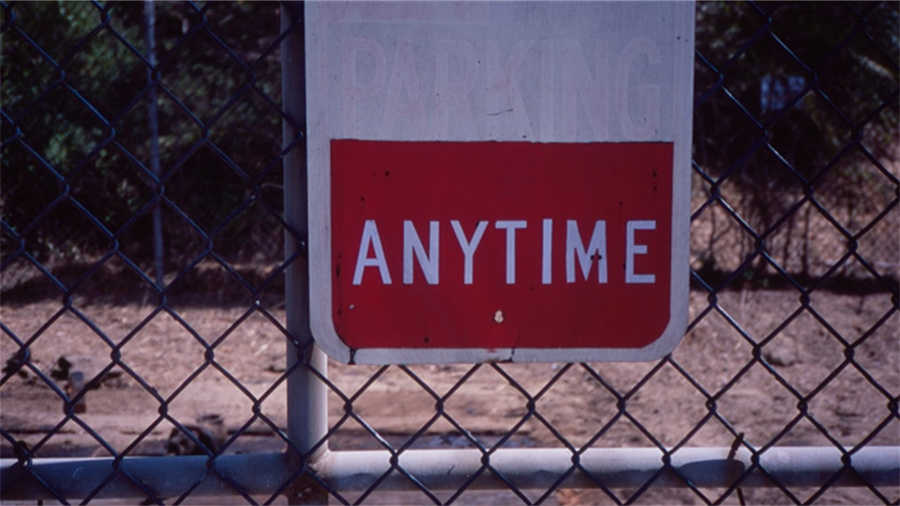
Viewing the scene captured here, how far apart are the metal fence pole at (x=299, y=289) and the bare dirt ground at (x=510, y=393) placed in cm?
161

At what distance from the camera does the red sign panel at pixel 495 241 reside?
52.2 inches

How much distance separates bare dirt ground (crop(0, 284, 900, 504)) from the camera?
4.26 metres

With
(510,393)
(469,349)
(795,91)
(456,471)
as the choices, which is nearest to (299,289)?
(469,349)

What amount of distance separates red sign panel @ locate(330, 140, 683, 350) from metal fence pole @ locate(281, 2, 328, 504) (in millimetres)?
78

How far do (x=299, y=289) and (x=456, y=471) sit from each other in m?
0.39

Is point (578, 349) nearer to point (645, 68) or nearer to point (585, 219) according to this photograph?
point (585, 219)

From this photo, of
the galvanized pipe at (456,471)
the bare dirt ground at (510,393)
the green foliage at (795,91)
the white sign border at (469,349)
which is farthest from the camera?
the green foliage at (795,91)

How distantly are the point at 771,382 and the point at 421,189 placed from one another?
438 centimetres

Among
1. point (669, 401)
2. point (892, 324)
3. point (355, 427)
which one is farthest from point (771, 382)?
point (355, 427)

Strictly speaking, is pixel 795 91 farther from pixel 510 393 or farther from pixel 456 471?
pixel 456 471

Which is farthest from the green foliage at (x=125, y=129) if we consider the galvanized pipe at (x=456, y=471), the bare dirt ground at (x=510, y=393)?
the galvanized pipe at (x=456, y=471)

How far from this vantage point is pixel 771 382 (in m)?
5.20

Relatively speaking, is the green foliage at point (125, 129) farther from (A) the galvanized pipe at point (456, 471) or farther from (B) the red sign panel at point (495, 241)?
(B) the red sign panel at point (495, 241)

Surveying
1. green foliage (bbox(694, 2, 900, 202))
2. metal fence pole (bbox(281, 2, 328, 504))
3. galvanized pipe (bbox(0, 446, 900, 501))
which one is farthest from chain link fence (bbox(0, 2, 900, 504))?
metal fence pole (bbox(281, 2, 328, 504))
